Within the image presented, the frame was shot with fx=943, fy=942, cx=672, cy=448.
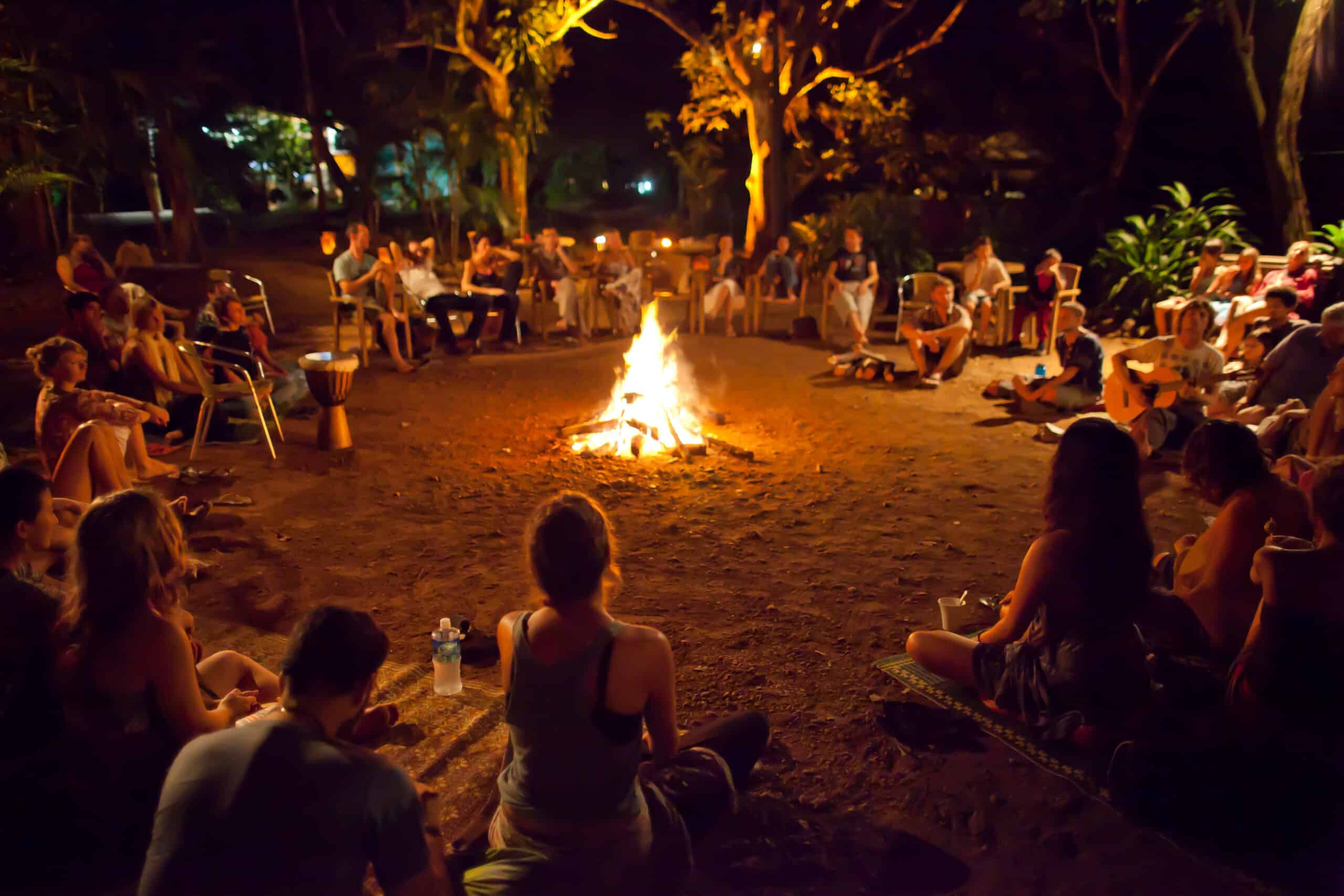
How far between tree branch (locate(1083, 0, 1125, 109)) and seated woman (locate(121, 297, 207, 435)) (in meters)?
14.6

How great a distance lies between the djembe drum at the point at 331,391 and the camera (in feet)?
22.0

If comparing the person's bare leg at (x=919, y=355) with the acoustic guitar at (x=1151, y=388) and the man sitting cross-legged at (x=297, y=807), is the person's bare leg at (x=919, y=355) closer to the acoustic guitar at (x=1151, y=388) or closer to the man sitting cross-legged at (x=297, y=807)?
the acoustic guitar at (x=1151, y=388)

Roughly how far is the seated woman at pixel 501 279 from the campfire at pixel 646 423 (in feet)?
10.8

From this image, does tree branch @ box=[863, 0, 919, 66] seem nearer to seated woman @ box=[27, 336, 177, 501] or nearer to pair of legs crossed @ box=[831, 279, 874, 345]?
pair of legs crossed @ box=[831, 279, 874, 345]

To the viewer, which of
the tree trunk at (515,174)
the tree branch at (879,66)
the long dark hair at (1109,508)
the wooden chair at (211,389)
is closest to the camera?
the long dark hair at (1109,508)

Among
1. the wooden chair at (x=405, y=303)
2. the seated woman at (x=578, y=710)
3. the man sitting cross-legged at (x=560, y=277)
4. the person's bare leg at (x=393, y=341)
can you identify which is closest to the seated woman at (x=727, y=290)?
the man sitting cross-legged at (x=560, y=277)

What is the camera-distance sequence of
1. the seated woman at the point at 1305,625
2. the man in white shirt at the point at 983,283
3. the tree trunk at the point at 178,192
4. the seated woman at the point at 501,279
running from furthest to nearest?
1. the tree trunk at the point at 178,192
2. the man in white shirt at the point at 983,283
3. the seated woman at the point at 501,279
4. the seated woman at the point at 1305,625

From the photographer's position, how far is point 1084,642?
3061 mm

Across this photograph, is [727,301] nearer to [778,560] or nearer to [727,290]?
[727,290]

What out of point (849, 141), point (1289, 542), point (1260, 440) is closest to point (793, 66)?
point (849, 141)

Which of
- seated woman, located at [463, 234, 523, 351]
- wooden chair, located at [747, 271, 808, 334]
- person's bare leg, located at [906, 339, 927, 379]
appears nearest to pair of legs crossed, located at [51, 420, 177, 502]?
seated woman, located at [463, 234, 523, 351]

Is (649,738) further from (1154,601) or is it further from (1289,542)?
(1289,542)

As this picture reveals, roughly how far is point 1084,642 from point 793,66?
14.4 metres

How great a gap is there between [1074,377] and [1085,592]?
5753 mm
